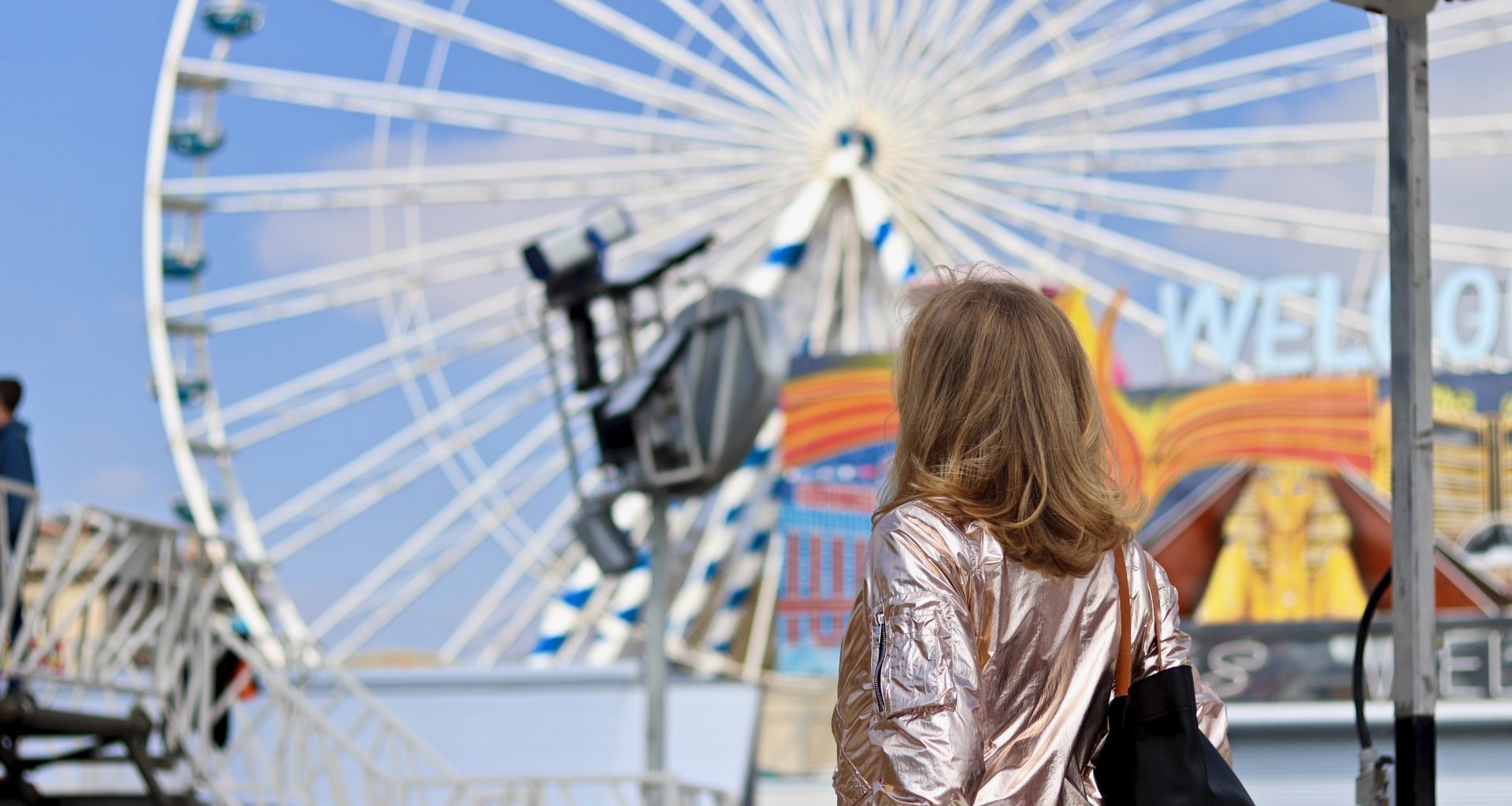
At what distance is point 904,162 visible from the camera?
16.7 metres

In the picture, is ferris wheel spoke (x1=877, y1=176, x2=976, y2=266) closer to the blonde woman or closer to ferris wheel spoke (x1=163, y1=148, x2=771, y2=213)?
ferris wheel spoke (x1=163, y1=148, x2=771, y2=213)

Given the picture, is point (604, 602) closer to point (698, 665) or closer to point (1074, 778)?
point (698, 665)

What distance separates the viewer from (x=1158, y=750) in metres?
1.55

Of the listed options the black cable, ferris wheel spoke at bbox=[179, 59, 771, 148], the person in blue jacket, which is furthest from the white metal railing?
ferris wheel spoke at bbox=[179, 59, 771, 148]

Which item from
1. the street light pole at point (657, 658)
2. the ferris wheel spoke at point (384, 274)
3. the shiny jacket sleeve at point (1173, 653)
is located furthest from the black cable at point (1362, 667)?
the ferris wheel spoke at point (384, 274)

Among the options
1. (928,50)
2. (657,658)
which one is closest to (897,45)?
(928,50)

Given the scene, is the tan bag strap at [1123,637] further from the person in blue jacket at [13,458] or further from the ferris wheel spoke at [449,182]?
the ferris wheel spoke at [449,182]

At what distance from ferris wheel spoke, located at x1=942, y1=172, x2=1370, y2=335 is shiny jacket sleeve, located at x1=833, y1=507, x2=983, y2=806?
15170 millimetres

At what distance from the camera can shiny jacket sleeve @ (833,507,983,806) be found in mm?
1454

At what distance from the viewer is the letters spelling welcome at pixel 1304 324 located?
16484 millimetres

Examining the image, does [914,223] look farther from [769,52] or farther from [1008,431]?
[1008,431]

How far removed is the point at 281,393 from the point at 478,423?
1.67 meters

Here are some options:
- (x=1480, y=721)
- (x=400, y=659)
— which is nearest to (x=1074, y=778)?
(x=1480, y=721)

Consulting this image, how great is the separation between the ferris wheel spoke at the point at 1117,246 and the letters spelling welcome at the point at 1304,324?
1.5 inches
